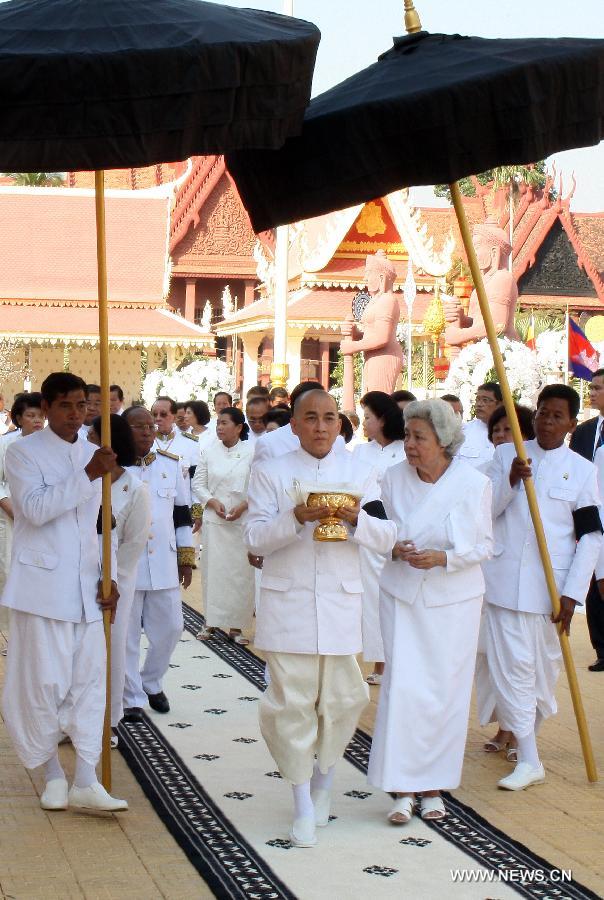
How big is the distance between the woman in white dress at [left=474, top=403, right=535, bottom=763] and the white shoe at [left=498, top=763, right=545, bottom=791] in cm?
46

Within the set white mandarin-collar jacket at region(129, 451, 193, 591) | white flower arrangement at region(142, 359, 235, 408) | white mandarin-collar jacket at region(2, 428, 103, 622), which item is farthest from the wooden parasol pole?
white flower arrangement at region(142, 359, 235, 408)

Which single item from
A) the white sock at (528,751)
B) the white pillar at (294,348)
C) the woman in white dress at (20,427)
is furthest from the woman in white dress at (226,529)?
the white pillar at (294,348)

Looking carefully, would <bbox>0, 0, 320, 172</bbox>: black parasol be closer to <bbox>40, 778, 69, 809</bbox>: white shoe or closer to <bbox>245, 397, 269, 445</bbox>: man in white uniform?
<bbox>40, 778, 69, 809</bbox>: white shoe

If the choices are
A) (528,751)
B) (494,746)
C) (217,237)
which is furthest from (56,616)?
(217,237)

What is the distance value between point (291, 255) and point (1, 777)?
26.3 m

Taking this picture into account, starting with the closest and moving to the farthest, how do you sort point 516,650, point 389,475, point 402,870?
1. point 402,870
2. point 389,475
3. point 516,650

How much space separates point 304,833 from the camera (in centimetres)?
549

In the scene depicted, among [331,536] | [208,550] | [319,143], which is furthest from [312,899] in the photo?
[208,550]

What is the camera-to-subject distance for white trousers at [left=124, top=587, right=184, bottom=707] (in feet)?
26.0

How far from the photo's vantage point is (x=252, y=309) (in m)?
34.6

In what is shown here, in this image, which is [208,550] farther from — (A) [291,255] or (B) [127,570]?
(A) [291,255]

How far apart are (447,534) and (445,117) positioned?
5.59ft

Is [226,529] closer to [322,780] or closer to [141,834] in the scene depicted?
[322,780]

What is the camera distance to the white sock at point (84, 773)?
232 inches
